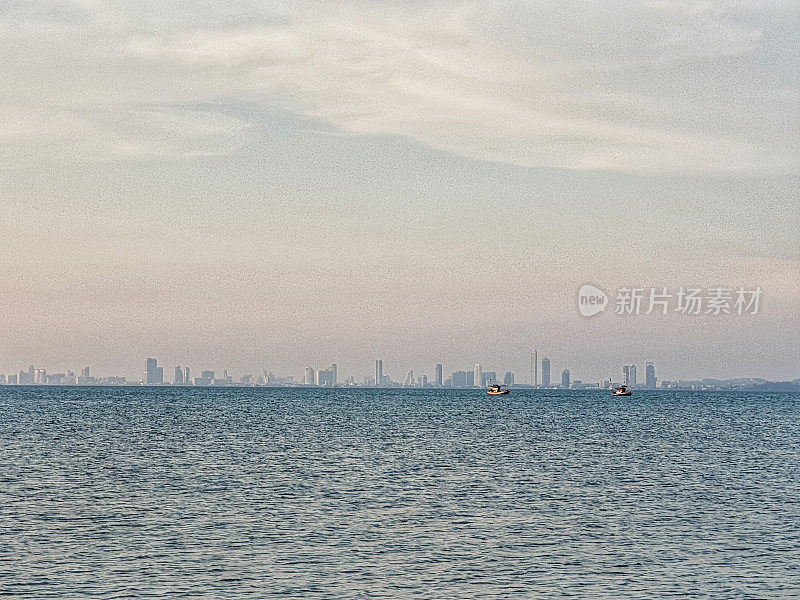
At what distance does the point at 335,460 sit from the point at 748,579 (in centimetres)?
5209

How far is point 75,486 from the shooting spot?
6594cm

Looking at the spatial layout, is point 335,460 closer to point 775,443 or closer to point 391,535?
point 391,535

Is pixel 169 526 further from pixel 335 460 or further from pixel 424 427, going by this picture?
pixel 424 427

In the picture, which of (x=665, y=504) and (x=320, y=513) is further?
(x=665, y=504)

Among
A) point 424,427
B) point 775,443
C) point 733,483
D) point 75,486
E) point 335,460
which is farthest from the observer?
point 424,427

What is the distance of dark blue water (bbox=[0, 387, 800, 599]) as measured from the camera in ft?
123

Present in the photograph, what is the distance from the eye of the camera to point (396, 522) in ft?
168

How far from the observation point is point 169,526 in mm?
49188

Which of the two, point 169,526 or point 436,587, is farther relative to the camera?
point 169,526

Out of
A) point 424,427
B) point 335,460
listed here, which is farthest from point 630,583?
point 424,427

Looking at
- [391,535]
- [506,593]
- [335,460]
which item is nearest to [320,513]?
[391,535]

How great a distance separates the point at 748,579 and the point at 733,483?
34.4 meters

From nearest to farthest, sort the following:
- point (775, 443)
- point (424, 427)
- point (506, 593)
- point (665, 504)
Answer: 1. point (506, 593)
2. point (665, 504)
3. point (775, 443)
4. point (424, 427)

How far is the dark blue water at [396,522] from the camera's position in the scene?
37500mm
